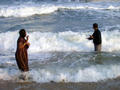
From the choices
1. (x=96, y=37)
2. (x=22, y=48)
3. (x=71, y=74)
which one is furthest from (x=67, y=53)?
(x=22, y=48)

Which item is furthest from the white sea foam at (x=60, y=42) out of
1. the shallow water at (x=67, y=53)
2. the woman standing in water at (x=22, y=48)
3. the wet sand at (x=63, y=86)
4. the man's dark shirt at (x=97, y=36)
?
the woman standing in water at (x=22, y=48)

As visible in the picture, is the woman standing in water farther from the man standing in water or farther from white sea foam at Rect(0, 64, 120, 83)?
the man standing in water

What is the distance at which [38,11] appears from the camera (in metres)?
20.7

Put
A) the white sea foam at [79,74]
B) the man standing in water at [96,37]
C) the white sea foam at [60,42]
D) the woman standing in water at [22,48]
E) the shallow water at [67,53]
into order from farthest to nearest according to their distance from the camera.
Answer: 1. the white sea foam at [60,42]
2. the man standing in water at [96,37]
3. the shallow water at [67,53]
4. the white sea foam at [79,74]
5. the woman standing in water at [22,48]

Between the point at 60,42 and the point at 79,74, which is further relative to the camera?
the point at 60,42

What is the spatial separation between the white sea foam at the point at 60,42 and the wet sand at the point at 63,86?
339 cm

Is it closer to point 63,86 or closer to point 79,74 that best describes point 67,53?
point 79,74

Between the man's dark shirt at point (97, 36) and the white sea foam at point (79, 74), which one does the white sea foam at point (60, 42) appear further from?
the white sea foam at point (79, 74)

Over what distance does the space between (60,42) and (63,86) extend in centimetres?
461

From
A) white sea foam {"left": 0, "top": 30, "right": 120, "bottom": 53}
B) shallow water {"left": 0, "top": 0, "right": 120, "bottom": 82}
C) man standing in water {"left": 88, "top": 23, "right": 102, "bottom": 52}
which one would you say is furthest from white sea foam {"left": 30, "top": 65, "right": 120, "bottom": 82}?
white sea foam {"left": 0, "top": 30, "right": 120, "bottom": 53}

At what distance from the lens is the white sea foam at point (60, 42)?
1008 cm

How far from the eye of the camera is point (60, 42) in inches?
421

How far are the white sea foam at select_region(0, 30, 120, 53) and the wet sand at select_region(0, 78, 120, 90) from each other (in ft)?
11.1

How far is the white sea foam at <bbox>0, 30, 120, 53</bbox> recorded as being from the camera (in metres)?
10.1
